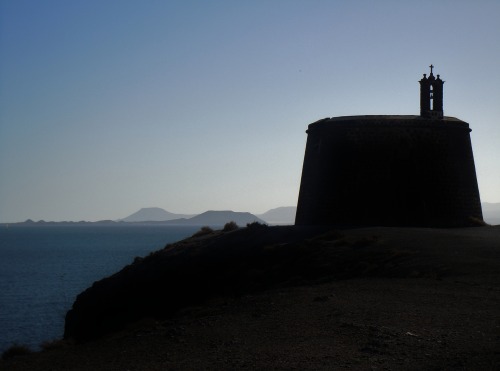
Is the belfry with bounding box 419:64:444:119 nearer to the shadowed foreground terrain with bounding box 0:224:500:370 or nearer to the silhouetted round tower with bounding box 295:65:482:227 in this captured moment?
the silhouetted round tower with bounding box 295:65:482:227

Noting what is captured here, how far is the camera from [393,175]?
92.1ft

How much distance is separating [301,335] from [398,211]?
51.8 ft

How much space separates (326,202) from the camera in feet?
94.7

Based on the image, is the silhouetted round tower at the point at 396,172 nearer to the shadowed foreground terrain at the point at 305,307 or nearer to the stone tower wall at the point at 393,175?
the stone tower wall at the point at 393,175

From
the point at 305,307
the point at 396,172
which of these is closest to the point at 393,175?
the point at 396,172

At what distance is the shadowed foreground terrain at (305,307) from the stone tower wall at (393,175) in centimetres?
326

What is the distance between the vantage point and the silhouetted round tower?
91.7 ft

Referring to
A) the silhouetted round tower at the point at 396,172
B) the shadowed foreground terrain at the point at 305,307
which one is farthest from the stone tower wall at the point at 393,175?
the shadowed foreground terrain at the point at 305,307

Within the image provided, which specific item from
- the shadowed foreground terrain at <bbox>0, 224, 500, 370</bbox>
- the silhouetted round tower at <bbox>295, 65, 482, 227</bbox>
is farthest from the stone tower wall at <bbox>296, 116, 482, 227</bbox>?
the shadowed foreground terrain at <bbox>0, 224, 500, 370</bbox>

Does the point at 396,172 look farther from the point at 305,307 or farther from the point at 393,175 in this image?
the point at 305,307

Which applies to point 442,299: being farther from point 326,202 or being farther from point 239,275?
point 326,202

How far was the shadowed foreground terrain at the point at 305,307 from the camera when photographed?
11648 millimetres

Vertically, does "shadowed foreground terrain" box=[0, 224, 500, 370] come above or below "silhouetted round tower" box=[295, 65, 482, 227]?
below

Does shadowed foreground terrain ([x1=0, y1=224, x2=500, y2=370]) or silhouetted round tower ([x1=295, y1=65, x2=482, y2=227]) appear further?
silhouetted round tower ([x1=295, y1=65, x2=482, y2=227])
